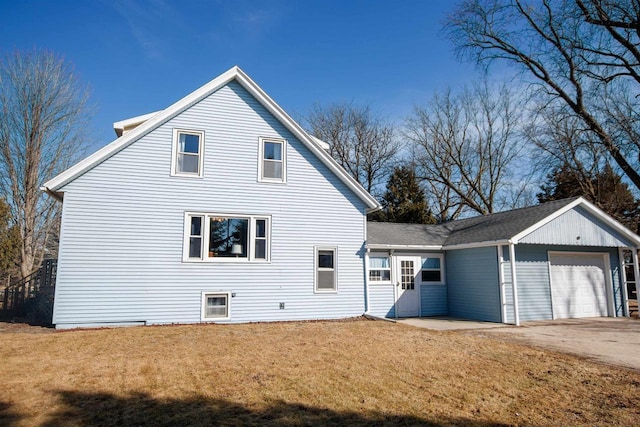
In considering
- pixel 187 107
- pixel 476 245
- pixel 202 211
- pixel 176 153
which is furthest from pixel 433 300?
pixel 187 107

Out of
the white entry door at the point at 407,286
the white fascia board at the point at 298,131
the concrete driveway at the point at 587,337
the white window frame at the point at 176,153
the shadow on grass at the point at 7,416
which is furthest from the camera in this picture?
the white entry door at the point at 407,286

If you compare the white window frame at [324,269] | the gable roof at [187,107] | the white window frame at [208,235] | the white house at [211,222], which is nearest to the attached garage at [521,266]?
the white window frame at [324,269]

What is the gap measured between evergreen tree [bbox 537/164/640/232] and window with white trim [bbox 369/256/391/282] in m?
15.7

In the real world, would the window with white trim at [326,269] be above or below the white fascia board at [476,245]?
below

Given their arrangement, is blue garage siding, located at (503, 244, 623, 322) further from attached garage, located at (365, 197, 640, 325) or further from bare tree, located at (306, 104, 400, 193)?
bare tree, located at (306, 104, 400, 193)

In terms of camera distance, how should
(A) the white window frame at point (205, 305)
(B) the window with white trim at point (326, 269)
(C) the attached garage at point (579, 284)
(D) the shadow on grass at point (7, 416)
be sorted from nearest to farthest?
(D) the shadow on grass at point (7, 416)
(A) the white window frame at point (205, 305)
(B) the window with white trim at point (326, 269)
(C) the attached garage at point (579, 284)

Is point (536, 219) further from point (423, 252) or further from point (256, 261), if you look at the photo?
point (256, 261)

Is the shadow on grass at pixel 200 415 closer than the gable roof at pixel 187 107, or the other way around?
the shadow on grass at pixel 200 415

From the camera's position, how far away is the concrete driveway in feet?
28.6

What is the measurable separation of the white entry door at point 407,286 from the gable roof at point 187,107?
253 cm

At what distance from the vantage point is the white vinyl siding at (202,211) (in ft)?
39.1

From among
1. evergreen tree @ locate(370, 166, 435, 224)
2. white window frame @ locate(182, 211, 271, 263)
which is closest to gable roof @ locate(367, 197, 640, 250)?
white window frame @ locate(182, 211, 271, 263)

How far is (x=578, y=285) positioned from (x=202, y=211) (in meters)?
13.6

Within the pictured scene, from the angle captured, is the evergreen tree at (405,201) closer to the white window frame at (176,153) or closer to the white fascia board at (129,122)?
the white window frame at (176,153)
